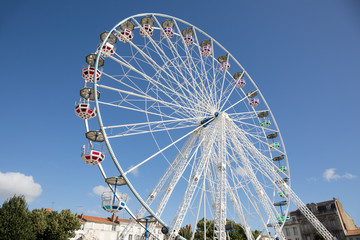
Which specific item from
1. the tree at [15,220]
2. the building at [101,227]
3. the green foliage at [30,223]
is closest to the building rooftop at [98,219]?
the building at [101,227]

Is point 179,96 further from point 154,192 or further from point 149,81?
point 154,192

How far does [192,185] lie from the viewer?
16141 mm

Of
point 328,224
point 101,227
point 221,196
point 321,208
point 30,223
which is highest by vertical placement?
point 321,208

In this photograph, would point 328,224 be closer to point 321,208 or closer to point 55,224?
point 321,208

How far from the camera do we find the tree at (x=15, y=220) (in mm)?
21625

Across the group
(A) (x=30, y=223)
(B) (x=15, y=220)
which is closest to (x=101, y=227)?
(A) (x=30, y=223)

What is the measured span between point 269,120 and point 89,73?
1739 centimetres

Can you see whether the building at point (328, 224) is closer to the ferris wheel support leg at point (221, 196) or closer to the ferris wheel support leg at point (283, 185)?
the ferris wheel support leg at point (283, 185)

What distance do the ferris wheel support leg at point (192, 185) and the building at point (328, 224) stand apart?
31.5m

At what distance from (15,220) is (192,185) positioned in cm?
1716

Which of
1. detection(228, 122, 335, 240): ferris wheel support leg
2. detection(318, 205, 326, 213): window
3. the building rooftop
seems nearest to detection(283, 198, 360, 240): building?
detection(318, 205, 326, 213): window

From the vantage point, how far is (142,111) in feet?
50.2

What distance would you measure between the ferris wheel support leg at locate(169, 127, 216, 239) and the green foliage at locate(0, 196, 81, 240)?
16.0 metres

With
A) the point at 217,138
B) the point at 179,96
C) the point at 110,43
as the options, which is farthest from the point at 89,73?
the point at 217,138
